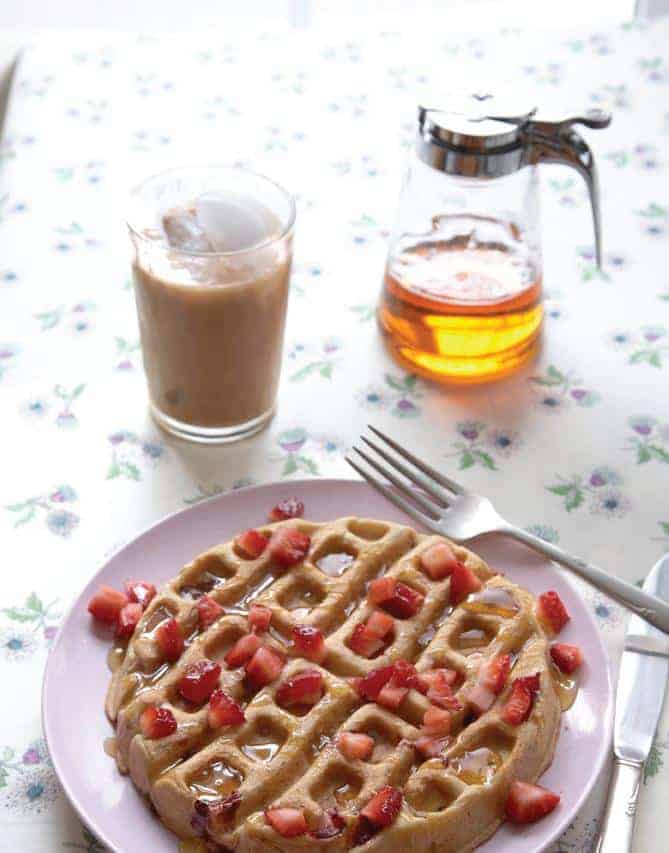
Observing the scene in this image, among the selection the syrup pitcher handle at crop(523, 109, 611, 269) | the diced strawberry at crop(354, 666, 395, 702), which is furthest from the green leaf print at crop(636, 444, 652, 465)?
the diced strawberry at crop(354, 666, 395, 702)

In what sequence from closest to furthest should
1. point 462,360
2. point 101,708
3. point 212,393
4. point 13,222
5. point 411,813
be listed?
1. point 411,813
2. point 101,708
3. point 212,393
4. point 462,360
5. point 13,222

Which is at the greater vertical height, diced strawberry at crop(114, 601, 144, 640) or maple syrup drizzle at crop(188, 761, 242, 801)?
maple syrup drizzle at crop(188, 761, 242, 801)

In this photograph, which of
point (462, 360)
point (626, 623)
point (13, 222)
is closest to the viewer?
point (626, 623)

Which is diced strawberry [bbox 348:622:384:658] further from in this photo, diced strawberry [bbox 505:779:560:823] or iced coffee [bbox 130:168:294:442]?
iced coffee [bbox 130:168:294:442]

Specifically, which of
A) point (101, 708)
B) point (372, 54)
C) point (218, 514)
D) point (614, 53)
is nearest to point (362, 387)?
point (218, 514)

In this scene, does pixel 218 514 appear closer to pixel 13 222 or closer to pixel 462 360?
pixel 462 360

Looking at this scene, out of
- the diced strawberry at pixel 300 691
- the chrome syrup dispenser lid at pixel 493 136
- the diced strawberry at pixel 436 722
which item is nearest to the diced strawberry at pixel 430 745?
the diced strawberry at pixel 436 722

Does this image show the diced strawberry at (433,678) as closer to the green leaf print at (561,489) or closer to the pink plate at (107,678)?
the pink plate at (107,678)

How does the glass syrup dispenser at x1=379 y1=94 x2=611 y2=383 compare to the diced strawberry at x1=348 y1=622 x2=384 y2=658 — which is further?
the glass syrup dispenser at x1=379 y1=94 x2=611 y2=383
